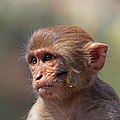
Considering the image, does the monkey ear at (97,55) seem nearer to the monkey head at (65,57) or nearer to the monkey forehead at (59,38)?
the monkey head at (65,57)

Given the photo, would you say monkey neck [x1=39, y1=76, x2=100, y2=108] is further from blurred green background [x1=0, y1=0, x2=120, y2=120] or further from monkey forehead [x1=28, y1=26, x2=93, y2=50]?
blurred green background [x1=0, y1=0, x2=120, y2=120]

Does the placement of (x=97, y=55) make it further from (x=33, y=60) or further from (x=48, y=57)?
(x=33, y=60)

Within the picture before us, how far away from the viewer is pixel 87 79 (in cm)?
1043

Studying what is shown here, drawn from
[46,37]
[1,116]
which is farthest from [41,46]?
[1,116]

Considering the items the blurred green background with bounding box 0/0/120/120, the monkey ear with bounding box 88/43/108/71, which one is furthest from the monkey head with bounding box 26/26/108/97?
the blurred green background with bounding box 0/0/120/120

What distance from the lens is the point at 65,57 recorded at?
10.5 meters

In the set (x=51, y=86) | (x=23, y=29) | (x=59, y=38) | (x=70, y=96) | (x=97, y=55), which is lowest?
(x=23, y=29)

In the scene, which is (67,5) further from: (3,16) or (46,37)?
(46,37)

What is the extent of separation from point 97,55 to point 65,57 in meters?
0.46

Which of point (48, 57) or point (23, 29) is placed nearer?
point (48, 57)

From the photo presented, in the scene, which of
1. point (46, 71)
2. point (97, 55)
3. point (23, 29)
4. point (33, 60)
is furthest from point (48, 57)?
point (23, 29)

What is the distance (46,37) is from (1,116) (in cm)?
948

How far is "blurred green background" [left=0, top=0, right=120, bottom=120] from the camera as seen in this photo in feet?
68.2

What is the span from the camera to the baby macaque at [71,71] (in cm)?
1039
